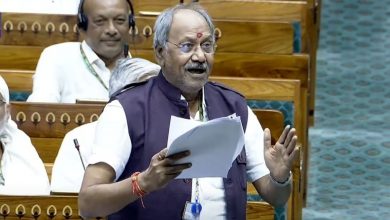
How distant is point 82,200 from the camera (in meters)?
2.20

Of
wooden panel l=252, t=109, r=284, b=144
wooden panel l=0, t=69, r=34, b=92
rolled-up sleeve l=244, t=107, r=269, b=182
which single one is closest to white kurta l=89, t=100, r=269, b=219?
rolled-up sleeve l=244, t=107, r=269, b=182

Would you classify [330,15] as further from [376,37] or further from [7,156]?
[7,156]

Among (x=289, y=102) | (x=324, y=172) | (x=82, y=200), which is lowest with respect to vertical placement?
(x=324, y=172)

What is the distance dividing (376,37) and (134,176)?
398 cm

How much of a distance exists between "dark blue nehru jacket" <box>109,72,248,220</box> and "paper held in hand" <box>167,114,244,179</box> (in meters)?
0.10

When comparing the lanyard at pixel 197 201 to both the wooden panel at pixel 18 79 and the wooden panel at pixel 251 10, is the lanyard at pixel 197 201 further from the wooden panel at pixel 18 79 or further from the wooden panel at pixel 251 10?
the wooden panel at pixel 251 10

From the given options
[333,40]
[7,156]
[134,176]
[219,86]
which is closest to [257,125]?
[219,86]

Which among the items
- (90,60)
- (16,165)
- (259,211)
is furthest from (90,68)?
(259,211)

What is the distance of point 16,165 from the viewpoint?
310 cm

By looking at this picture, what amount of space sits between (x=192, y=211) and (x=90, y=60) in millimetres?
1638

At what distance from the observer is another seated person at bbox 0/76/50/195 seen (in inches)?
121

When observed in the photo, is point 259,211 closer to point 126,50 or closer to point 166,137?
point 166,137

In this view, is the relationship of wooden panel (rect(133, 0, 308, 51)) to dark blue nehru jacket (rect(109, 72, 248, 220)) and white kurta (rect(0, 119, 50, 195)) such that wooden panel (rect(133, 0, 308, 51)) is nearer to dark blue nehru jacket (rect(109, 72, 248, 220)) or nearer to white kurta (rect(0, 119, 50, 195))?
white kurta (rect(0, 119, 50, 195))

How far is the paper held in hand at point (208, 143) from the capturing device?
2.09 metres
